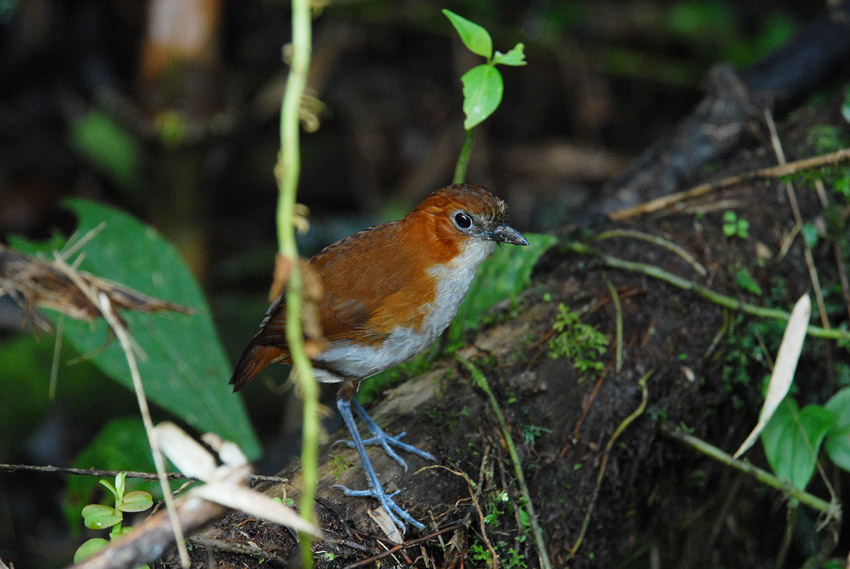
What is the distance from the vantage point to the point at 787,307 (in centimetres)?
318

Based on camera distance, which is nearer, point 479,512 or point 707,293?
point 479,512

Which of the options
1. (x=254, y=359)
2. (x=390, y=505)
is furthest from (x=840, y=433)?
(x=254, y=359)

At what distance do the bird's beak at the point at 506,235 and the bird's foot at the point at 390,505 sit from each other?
3.06 feet

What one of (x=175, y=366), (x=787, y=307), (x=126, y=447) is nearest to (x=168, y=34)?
(x=175, y=366)

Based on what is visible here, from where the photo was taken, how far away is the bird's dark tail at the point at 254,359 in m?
2.73

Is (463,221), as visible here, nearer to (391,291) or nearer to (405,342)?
(391,291)

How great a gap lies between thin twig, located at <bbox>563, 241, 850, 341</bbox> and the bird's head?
0.59m

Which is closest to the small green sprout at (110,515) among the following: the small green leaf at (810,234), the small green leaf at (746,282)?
the small green leaf at (746,282)

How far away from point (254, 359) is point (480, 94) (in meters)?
1.21

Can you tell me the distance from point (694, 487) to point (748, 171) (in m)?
1.38

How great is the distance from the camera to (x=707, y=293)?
3.00 meters

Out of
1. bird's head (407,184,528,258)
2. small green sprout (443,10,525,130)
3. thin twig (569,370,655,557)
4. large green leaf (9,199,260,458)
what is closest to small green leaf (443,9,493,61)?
small green sprout (443,10,525,130)

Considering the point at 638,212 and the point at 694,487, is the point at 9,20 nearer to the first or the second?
the point at 638,212

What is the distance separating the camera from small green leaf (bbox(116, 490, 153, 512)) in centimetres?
192
